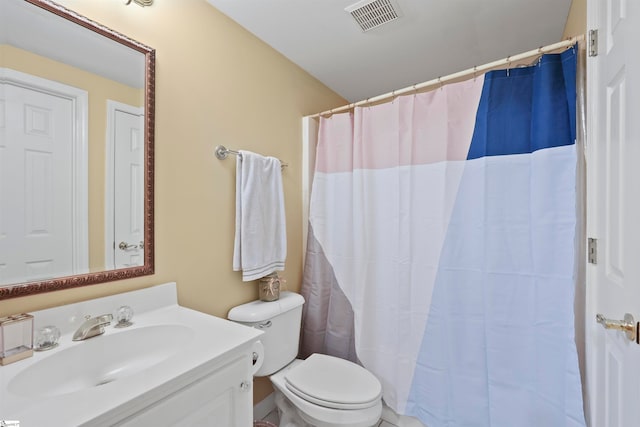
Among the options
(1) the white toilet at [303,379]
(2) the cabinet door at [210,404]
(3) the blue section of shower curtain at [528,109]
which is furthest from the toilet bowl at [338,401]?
(3) the blue section of shower curtain at [528,109]

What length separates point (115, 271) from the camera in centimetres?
111

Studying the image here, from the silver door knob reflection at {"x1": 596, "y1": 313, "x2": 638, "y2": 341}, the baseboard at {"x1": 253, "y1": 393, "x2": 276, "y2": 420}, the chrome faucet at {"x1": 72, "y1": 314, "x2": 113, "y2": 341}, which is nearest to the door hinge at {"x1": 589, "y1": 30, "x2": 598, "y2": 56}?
the silver door knob reflection at {"x1": 596, "y1": 313, "x2": 638, "y2": 341}

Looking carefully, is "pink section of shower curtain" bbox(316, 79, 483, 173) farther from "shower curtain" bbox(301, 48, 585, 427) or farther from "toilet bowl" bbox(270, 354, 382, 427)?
"toilet bowl" bbox(270, 354, 382, 427)

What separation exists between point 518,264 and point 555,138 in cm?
56

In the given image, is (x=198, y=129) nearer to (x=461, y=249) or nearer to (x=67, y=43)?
(x=67, y=43)

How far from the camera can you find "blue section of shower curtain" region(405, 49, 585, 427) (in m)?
1.22

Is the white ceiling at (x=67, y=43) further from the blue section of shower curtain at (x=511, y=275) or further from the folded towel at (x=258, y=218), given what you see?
the blue section of shower curtain at (x=511, y=275)

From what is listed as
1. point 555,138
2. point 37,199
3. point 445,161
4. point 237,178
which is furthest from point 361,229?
point 37,199

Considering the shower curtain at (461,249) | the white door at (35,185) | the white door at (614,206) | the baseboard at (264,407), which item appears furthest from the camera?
the baseboard at (264,407)

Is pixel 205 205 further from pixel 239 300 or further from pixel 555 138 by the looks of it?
pixel 555 138

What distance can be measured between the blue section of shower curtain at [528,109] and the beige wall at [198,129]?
117 centimetres

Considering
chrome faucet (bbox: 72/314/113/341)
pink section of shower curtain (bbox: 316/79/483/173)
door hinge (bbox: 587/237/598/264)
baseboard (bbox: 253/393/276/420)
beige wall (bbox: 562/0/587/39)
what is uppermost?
beige wall (bbox: 562/0/587/39)

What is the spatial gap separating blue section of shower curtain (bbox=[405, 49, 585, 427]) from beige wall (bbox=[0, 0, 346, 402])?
3.49 ft

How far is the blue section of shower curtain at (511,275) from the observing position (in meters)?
1.22
